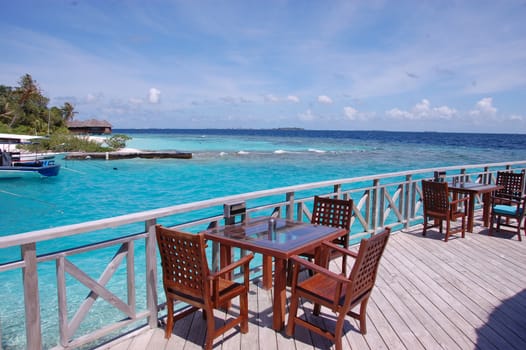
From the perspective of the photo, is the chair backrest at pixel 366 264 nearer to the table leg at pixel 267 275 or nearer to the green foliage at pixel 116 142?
the table leg at pixel 267 275

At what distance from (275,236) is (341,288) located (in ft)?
2.17

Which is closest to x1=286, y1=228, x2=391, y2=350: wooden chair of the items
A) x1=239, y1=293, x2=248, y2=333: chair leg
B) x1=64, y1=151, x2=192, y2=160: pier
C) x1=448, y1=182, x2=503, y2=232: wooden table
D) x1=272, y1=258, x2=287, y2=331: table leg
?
x1=272, y1=258, x2=287, y2=331: table leg

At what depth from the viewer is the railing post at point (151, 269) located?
2.67m

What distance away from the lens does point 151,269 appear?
2.73m

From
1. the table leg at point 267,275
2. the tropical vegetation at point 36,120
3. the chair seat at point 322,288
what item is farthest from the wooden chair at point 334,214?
the tropical vegetation at point 36,120

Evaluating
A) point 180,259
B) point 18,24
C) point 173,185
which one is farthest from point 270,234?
point 18,24

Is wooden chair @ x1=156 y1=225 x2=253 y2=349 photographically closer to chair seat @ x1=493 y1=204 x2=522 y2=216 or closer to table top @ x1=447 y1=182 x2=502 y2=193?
table top @ x1=447 y1=182 x2=502 y2=193

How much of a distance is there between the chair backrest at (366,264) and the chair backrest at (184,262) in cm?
96

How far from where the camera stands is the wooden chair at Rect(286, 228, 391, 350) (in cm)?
228

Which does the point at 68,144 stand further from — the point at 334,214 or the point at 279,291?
the point at 279,291


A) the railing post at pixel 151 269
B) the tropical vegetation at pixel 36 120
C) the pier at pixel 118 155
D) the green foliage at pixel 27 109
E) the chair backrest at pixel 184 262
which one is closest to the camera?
the chair backrest at pixel 184 262

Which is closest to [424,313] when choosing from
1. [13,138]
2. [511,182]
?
[511,182]

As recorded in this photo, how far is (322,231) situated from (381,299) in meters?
0.96

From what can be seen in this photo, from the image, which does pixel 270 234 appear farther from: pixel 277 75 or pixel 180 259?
pixel 277 75
